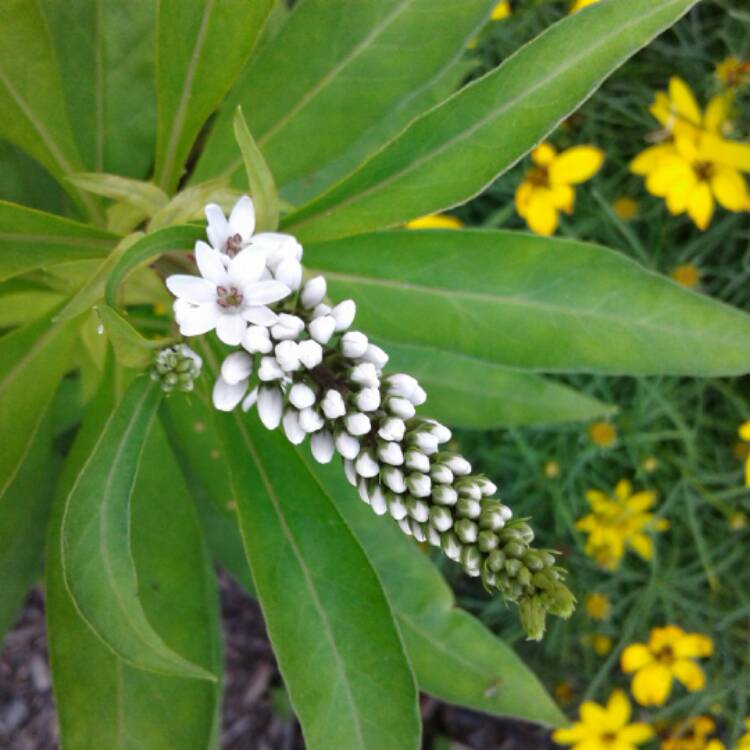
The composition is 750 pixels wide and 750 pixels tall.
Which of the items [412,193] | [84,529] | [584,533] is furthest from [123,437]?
[584,533]

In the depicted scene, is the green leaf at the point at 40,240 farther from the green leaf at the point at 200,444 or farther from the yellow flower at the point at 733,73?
the yellow flower at the point at 733,73

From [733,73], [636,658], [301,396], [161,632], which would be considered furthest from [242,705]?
[733,73]

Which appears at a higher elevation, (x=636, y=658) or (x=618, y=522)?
(x=618, y=522)

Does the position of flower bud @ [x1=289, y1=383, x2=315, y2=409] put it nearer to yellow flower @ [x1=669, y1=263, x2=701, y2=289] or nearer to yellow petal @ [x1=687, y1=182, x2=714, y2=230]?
yellow petal @ [x1=687, y1=182, x2=714, y2=230]

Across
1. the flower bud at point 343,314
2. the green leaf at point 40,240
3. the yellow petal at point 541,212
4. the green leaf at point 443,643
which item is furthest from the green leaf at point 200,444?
the yellow petal at point 541,212

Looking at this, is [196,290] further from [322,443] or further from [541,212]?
[541,212]

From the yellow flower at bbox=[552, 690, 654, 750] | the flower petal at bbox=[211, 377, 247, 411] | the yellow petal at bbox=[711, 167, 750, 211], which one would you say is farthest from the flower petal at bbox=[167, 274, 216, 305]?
the yellow flower at bbox=[552, 690, 654, 750]
